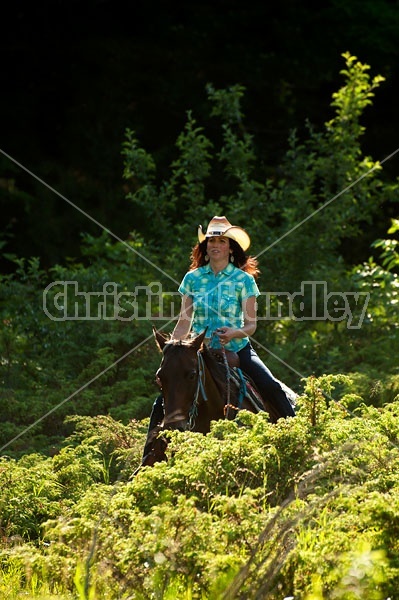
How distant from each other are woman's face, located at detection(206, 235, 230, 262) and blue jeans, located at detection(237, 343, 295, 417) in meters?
0.89

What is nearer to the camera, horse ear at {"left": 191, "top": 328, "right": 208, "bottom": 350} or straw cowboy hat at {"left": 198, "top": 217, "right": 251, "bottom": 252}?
horse ear at {"left": 191, "top": 328, "right": 208, "bottom": 350}

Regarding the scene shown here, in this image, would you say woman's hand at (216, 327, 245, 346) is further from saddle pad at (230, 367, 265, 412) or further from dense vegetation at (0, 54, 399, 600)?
dense vegetation at (0, 54, 399, 600)

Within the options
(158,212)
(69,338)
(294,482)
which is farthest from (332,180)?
(294,482)

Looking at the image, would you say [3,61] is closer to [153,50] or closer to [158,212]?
[153,50]

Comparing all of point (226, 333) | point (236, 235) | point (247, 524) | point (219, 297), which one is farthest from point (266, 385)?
point (247, 524)

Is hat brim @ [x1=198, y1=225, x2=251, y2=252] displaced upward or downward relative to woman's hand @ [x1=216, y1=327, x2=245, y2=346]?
upward

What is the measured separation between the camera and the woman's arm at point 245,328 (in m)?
9.20

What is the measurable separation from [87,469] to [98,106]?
52.9 feet

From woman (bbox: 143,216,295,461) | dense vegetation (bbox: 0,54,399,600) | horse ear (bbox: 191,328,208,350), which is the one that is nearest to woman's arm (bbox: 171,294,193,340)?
woman (bbox: 143,216,295,461)

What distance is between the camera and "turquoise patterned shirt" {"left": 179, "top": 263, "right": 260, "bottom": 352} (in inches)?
376

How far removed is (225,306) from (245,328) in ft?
0.87

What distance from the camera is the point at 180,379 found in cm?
851

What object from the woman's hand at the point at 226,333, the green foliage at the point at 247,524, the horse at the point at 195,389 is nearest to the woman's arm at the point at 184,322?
the woman's hand at the point at 226,333

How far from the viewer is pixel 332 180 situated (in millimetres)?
17953
